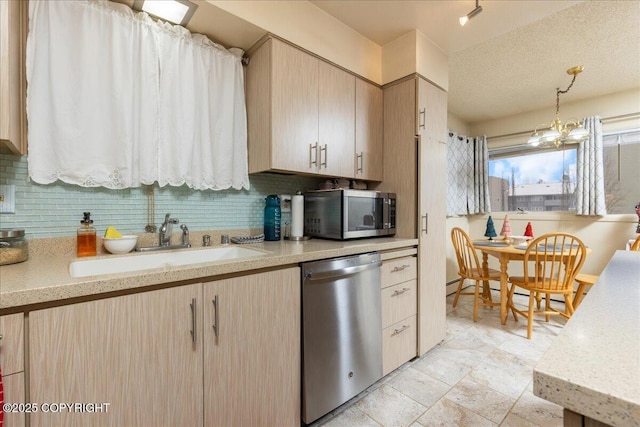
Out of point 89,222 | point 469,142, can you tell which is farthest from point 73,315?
point 469,142

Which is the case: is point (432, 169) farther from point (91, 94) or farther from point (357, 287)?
point (91, 94)

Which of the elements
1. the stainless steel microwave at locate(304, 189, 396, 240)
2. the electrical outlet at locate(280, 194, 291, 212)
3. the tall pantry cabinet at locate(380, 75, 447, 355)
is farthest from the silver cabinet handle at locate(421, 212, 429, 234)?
the electrical outlet at locate(280, 194, 291, 212)

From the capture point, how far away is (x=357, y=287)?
160 centimetres

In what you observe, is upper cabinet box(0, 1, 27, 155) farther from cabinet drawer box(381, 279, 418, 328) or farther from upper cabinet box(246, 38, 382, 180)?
cabinet drawer box(381, 279, 418, 328)

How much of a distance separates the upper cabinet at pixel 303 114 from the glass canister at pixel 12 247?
112cm

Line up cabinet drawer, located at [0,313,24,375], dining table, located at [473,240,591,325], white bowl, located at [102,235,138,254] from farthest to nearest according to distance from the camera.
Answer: dining table, located at [473,240,591,325] < white bowl, located at [102,235,138,254] < cabinet drawer, located at [0,313,24,375]

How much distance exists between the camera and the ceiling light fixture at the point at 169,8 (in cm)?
142

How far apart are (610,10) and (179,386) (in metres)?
3.39

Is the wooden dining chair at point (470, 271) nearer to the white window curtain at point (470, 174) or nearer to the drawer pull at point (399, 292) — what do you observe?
the white window curtain at point (470, 174)

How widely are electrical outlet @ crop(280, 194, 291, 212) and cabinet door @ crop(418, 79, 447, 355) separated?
0.97m

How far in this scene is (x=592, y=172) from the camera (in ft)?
10.7

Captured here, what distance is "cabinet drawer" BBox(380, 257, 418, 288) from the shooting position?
5.98 feet

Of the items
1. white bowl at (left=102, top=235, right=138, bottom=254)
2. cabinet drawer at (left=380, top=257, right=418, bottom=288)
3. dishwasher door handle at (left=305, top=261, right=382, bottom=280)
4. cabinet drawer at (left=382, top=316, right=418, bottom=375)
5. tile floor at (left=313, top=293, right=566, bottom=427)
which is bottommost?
tile floor at (left=313, top=293, right=566, bottom=427)

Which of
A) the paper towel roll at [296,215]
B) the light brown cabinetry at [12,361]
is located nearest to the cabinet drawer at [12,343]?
the light brown cabinetry at [12,361]
